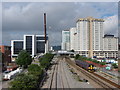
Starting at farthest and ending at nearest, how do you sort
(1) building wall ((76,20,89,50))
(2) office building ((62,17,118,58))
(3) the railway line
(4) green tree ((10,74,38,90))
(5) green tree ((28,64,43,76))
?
(1) building wall ((76,20,89,50)) < (2) office building ((62,17,118,58)) < (3) the railway line < (5) green tree ((28,64,43,76)) < (4) green tree ((10,74,38,90))

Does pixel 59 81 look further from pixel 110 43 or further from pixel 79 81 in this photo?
pixel 110 43

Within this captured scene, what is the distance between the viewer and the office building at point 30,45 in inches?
3049

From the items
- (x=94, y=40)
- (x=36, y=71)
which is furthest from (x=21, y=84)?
(x=94, y=40)

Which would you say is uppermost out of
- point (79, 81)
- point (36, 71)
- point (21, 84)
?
point (21, 84)

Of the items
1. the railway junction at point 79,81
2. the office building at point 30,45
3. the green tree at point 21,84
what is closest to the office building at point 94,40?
the office building at point 30,45

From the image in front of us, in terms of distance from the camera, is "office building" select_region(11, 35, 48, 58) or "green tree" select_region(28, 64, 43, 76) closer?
"green tree" select_region(28, 64, 43, 76)

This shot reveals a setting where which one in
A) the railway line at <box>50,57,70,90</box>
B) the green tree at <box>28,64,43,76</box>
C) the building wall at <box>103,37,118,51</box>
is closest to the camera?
the green tree at <box>28,64,43,76</box>

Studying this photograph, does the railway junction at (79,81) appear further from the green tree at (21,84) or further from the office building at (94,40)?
the office building at (94,40)

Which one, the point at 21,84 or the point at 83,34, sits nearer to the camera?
the point at 21,84

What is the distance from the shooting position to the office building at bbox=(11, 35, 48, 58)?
254ft

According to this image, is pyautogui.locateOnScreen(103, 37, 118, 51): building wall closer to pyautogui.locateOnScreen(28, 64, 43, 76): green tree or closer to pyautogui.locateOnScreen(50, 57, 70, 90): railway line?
pyautogui.locateOnScreen(50, 57, 70, 90): railway line

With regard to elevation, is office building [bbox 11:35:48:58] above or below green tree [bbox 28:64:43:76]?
above

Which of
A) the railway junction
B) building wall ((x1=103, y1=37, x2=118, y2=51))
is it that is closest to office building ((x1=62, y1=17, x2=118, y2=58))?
building wall ((x1=103, y1=37, x2=118, y2=51))

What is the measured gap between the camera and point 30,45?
256ft
